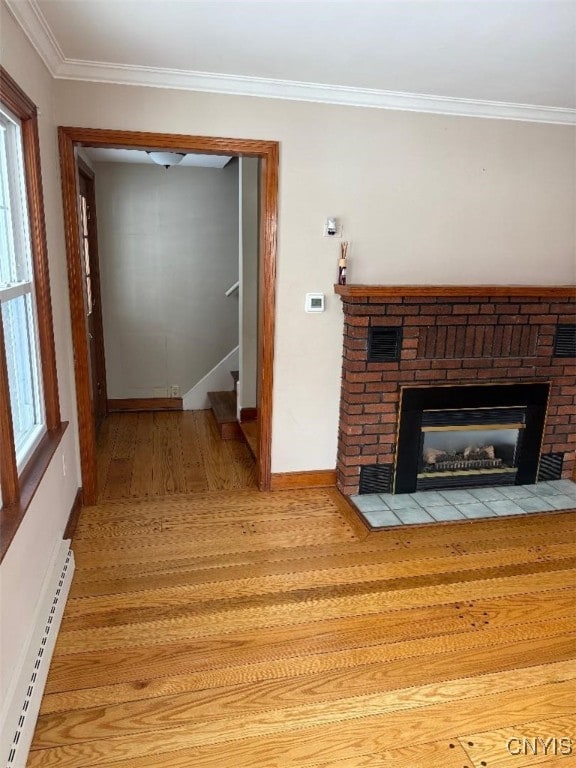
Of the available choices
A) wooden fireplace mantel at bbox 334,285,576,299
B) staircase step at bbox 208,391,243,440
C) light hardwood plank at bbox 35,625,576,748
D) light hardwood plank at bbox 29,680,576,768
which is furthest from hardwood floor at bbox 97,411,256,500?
light hardwood plank at bbox 29,680,576,768

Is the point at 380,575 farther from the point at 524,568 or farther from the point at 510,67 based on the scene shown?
the point at 510,67

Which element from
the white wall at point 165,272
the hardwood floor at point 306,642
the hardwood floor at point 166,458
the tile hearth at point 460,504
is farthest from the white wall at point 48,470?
the white wall at point 165,272

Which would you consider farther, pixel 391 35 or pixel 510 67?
pixel 510 67

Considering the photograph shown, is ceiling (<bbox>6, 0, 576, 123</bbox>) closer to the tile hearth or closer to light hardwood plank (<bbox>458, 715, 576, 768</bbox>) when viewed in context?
the tile hearth

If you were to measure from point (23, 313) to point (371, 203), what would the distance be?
6.57 feet

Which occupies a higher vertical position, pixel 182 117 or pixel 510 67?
pixel 510 67

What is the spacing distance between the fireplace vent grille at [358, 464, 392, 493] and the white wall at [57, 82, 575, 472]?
25 cm

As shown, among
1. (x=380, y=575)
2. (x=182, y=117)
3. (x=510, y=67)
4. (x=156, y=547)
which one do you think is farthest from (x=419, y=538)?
(x=182, y=117)

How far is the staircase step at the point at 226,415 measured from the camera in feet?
14.3

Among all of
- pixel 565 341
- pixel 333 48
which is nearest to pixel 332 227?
pixel 333 48

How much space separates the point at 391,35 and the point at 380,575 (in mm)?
2421

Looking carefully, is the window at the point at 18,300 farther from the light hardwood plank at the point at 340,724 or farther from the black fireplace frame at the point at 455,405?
the black fireplace frame at the point at 455,405

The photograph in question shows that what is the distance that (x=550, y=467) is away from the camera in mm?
3598

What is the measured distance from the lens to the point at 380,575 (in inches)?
101
